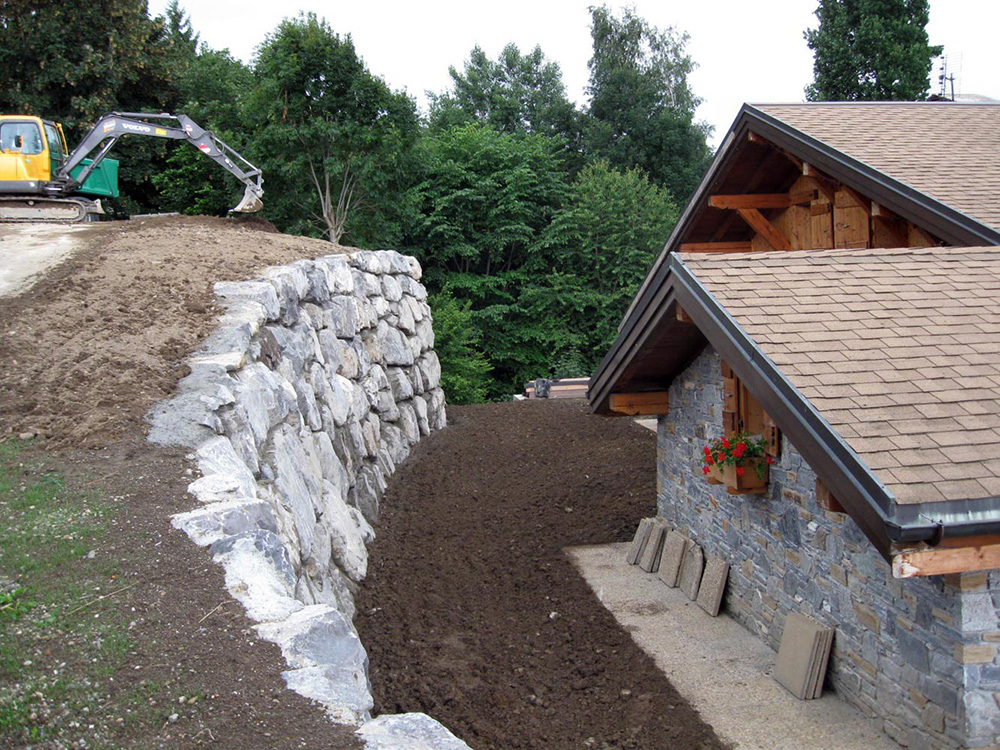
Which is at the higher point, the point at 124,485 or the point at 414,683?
the point at 124,485

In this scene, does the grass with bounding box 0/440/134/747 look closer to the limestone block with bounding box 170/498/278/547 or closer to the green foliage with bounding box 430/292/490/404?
the limestone block with bounding box 170/498/278/547

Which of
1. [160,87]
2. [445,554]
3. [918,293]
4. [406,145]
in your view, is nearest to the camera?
[918,293]

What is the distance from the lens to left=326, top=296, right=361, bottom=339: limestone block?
12.7m

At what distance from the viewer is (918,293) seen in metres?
6.60

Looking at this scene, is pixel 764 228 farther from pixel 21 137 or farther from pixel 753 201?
pixel 21 137

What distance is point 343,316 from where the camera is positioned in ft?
43.2

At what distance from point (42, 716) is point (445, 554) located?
22.2 feet

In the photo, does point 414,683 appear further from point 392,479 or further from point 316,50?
point 316,50

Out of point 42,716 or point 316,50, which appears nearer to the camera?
point 42,716

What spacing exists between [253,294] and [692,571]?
6.02m

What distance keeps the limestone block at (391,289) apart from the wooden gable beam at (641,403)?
766cm

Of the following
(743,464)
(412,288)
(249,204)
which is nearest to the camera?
(743,464)

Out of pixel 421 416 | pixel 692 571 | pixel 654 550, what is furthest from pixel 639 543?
pixel 421 416

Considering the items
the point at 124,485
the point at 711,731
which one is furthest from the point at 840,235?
the point at 124,485
